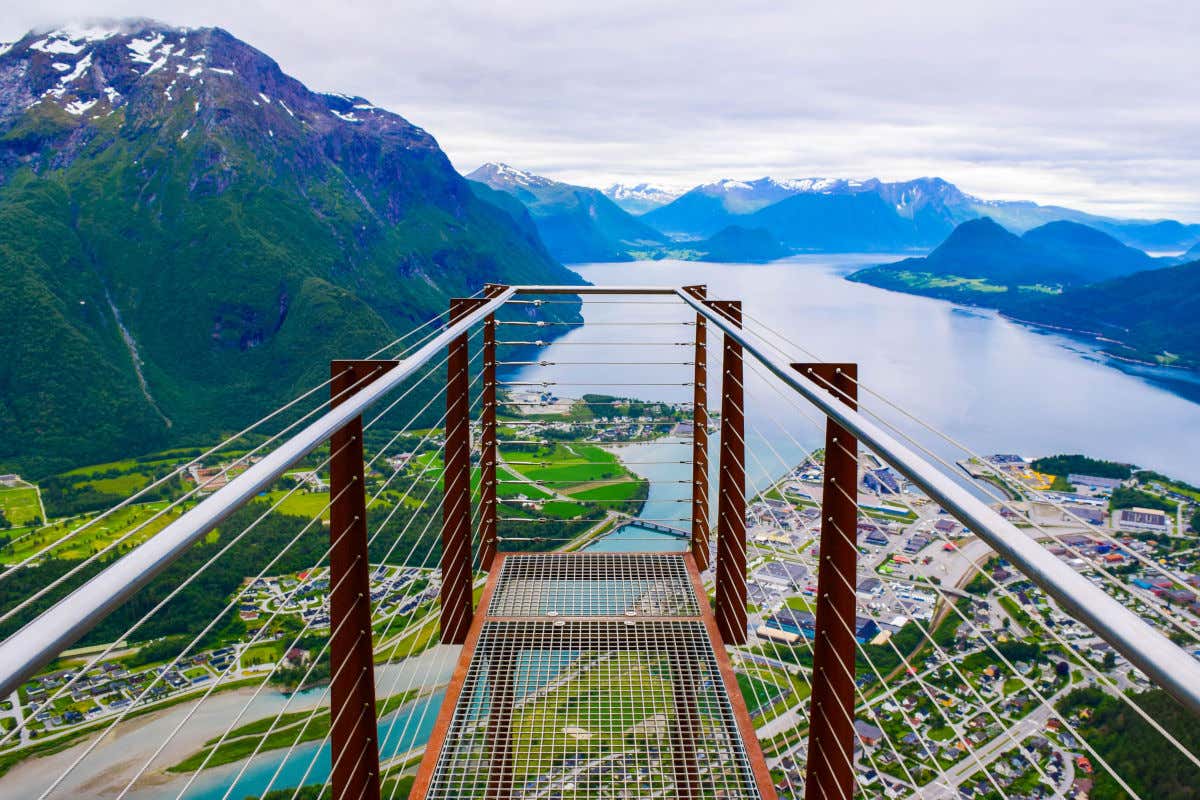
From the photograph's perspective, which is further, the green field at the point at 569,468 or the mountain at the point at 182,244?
the mountain at the point at 182,244

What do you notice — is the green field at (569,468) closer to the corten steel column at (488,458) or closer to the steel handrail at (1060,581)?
the corten steel column at (488,458)

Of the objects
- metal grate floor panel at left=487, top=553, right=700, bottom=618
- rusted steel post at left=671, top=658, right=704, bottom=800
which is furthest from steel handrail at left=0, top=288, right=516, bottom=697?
metal grate floor panel at left=487, top=553, right=700, bottom=618

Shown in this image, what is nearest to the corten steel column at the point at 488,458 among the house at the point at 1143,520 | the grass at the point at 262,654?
the grass at the point at 262,654

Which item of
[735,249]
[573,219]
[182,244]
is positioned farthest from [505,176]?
[182,244]

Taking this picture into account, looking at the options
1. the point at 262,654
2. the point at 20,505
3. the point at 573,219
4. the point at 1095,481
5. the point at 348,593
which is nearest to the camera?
the point at 348,593

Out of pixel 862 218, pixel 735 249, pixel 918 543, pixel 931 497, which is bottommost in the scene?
pixel 918 543

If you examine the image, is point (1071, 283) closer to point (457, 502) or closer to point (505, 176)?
point (457, 502)


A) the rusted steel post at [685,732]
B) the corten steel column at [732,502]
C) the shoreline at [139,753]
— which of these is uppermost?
the corten steel column at [732,502]
